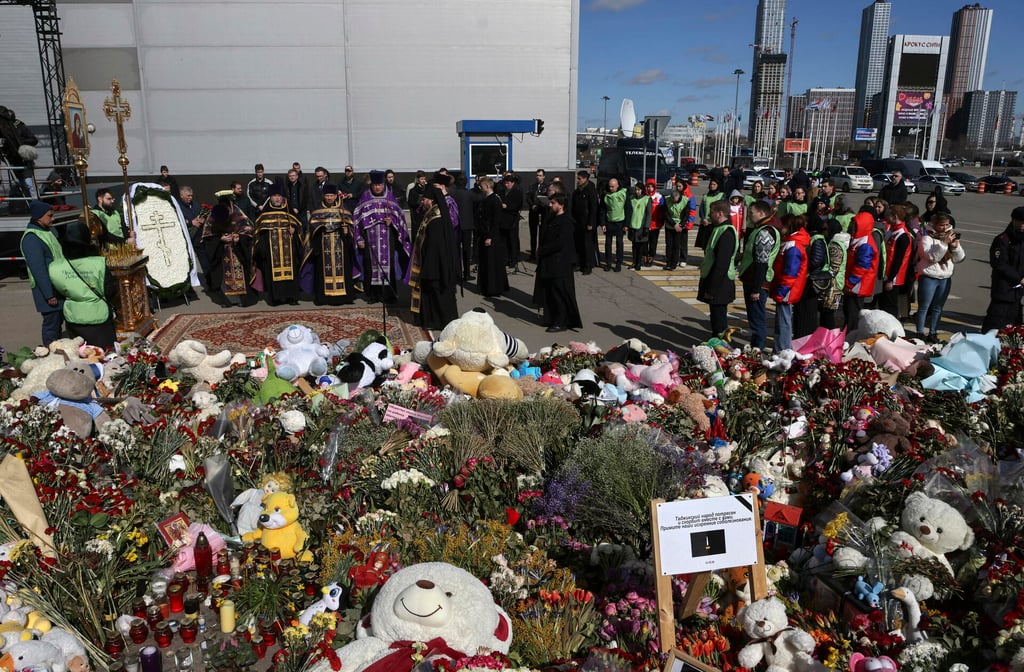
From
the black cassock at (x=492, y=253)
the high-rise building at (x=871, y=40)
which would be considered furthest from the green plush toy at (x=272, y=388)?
the high-rise building at (x=871, y=40)

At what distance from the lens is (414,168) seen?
24531mm

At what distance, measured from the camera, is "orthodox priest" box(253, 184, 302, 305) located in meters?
10.7

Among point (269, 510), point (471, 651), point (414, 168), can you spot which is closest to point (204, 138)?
point (414, 168)

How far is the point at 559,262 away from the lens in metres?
9.32

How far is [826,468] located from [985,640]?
69.4 inches

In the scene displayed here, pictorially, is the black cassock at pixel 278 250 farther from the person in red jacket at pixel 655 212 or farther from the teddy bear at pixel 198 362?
the person in red jacket at pixel 655 212

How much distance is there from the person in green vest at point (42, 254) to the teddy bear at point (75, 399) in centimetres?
197

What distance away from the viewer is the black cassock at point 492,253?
11.6 meters

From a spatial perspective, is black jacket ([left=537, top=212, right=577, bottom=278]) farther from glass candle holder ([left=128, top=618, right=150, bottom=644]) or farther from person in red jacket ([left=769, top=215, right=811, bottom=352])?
glass candle holder ([left=128, top=618, right=150, bottom=644])

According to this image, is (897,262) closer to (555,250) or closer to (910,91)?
(555,250)

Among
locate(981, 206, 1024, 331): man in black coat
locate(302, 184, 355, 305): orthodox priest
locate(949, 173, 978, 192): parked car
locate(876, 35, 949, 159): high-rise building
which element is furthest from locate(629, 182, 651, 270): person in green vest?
locate(876, 35, 949, 159): high-rise building

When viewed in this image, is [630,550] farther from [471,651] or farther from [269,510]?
[269,510]

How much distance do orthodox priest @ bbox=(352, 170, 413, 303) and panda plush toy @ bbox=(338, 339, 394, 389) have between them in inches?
145

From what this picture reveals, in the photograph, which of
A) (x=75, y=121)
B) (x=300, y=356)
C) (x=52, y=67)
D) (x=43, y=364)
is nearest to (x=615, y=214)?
(x=300, y=356)
